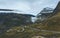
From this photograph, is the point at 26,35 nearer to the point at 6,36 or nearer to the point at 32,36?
the point at 32,36

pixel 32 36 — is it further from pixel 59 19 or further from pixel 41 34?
pixel 59 19

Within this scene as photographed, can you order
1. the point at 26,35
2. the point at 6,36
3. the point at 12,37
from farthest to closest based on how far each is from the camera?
the point at 6,36 → the point at 12,37 → the point at 26,35

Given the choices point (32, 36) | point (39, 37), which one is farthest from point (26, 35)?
point (39, 37)

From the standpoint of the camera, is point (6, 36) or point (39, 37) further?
point (6, 36)

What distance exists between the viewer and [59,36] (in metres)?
90.5

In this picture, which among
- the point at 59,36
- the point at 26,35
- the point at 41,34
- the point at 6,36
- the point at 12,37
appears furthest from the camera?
the point at 6,36

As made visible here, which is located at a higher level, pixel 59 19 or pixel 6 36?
pixel 59 19

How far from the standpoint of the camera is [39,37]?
298 ft

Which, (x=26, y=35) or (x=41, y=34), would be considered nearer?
(x=41, y=34)

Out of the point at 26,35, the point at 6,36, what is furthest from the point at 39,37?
the point at 6,36

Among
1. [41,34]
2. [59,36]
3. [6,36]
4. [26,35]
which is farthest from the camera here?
[6,36]

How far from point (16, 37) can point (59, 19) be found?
86.5ft

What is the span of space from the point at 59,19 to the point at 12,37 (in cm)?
2672

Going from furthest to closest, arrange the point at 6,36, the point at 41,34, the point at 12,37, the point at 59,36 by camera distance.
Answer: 1. the point at 6,36
2. the point at 12,37
3. the point at 41,34
4. the point at 59,36
